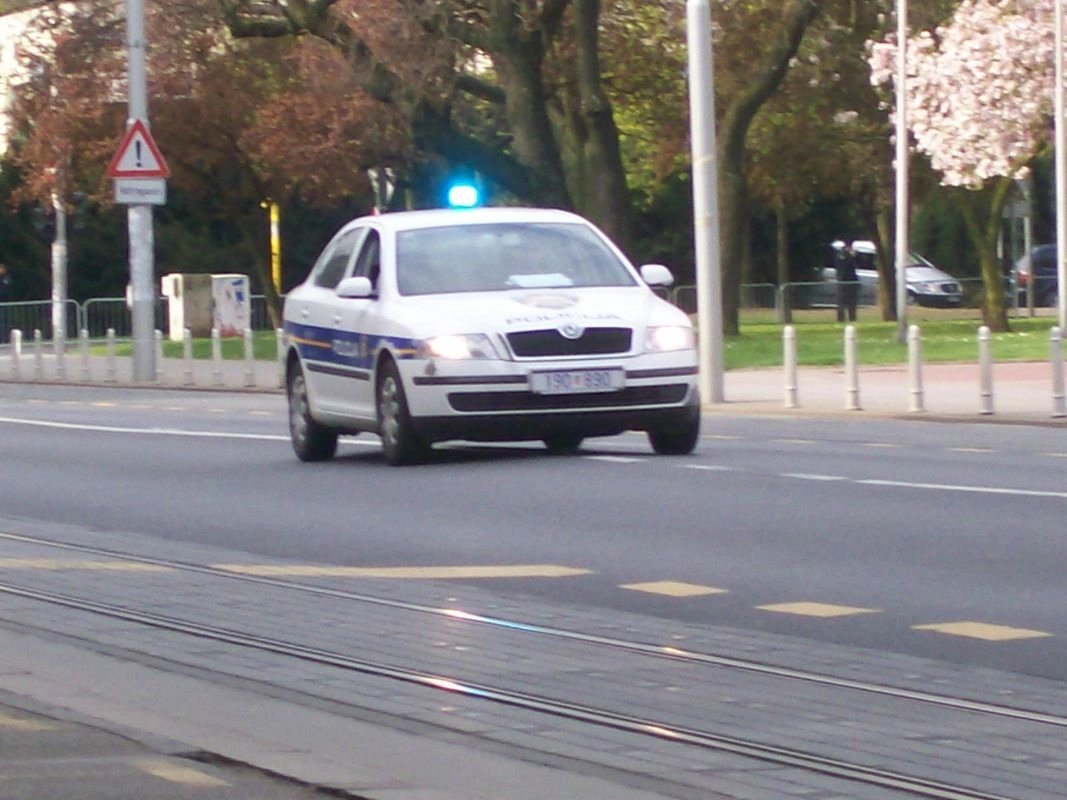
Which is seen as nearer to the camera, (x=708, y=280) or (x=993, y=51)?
(x=708, y=280)

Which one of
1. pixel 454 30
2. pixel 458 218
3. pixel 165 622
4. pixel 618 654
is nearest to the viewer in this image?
pixel 618 654

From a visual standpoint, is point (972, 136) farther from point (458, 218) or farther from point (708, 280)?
point (458, 218)

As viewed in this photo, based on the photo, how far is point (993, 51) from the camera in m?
44.7

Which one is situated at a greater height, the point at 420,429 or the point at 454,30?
the point at 454,30

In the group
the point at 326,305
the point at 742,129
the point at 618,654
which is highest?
the point at 742,129

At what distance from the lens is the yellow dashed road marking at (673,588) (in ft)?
33.7

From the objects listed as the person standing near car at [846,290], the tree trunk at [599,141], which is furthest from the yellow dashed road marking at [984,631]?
the person standing near car at [846,290]

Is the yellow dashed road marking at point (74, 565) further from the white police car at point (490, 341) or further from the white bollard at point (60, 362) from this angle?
the white bollard at point (60, 362)

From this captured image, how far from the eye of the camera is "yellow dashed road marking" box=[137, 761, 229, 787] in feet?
21.2

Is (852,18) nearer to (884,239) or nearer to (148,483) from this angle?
(884,239)

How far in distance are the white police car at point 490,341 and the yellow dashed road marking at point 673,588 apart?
212 inches

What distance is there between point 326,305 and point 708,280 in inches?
325

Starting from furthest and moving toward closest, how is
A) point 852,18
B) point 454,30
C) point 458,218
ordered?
point 852,18 → point 454,30 → point 458,218

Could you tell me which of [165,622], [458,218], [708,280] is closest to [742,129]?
[708,280]
